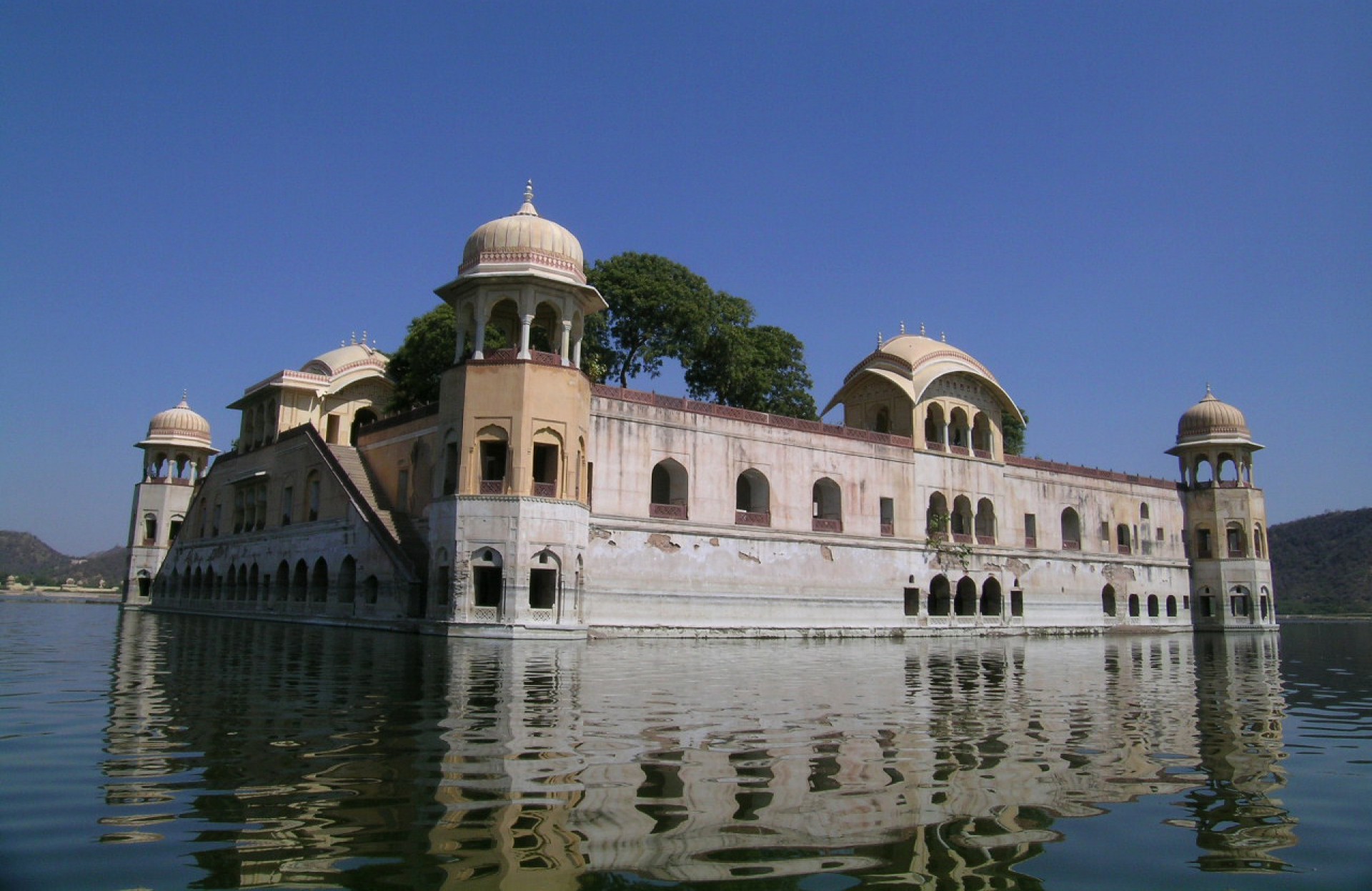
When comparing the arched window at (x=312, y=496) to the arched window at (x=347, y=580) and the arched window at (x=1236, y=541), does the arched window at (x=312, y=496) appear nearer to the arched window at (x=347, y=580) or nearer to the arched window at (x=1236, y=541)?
the arched window at (x=347, y=580)

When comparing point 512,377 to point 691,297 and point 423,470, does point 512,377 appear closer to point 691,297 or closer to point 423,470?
point 423,470

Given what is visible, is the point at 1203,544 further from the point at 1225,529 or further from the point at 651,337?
the point at 651,337

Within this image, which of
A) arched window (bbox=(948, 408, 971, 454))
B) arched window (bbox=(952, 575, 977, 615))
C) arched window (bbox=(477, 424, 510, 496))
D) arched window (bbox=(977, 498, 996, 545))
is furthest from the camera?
arched window (bbox=(977, 498, 996, 545))

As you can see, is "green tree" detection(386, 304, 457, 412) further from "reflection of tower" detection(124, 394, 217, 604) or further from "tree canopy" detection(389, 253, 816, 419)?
"reflection of tower" detection(124, 394, 217, 604)

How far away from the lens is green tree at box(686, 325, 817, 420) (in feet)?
105

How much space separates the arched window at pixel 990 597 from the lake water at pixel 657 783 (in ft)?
66.5

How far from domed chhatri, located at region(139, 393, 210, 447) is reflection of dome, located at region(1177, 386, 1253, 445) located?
4159 centimetres

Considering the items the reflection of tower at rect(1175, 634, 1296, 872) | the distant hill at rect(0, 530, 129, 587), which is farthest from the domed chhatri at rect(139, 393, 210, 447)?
the distant hill at rect(0, 530, 129, 587)

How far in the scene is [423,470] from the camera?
25250 mm

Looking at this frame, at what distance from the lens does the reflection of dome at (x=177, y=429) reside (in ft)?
142

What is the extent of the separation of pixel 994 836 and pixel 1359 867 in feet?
4.95

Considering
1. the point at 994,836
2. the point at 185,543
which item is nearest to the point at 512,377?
the point at 994,836

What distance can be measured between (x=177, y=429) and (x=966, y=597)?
33505mm

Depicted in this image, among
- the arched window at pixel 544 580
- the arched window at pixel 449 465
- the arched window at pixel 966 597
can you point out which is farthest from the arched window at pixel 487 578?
the arched window at pixel 966 597
